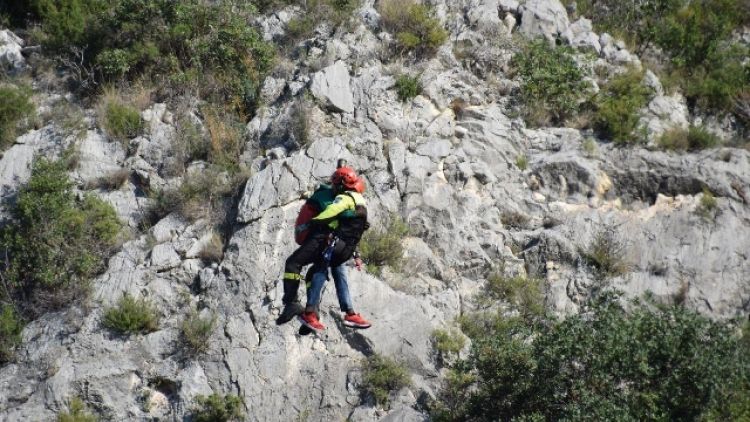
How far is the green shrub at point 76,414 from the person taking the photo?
9875mm

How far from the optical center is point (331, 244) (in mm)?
9891

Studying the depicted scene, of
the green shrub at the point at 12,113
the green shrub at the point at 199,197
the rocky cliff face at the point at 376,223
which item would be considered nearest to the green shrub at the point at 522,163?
the rocky cliff face at the point at 376,223

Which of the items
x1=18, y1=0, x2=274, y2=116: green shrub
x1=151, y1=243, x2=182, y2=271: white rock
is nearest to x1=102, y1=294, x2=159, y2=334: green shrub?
x1=151, y1=243, x2=182, y2=271: white rock

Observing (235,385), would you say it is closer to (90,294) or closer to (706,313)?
(90,294)

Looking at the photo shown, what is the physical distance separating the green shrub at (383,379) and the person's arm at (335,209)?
214 cm

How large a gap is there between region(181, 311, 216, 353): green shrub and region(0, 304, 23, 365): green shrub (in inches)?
94.4

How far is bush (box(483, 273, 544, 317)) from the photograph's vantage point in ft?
37.8

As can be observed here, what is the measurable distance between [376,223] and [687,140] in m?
5.81

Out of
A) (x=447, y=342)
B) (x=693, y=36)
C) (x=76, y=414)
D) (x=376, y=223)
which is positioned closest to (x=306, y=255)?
(x=376, y=223)

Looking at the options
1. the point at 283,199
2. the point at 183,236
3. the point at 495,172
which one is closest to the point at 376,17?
the point at 495,172

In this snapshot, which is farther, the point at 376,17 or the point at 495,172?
the point at 376,17

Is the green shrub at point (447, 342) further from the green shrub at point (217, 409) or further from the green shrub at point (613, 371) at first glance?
the green shrub at point (217, 409)

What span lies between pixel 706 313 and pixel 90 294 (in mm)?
9083

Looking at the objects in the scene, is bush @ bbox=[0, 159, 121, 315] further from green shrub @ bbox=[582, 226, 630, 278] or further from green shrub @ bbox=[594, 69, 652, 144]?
green shrub @ bbox=[594, 69, 652, 144]
